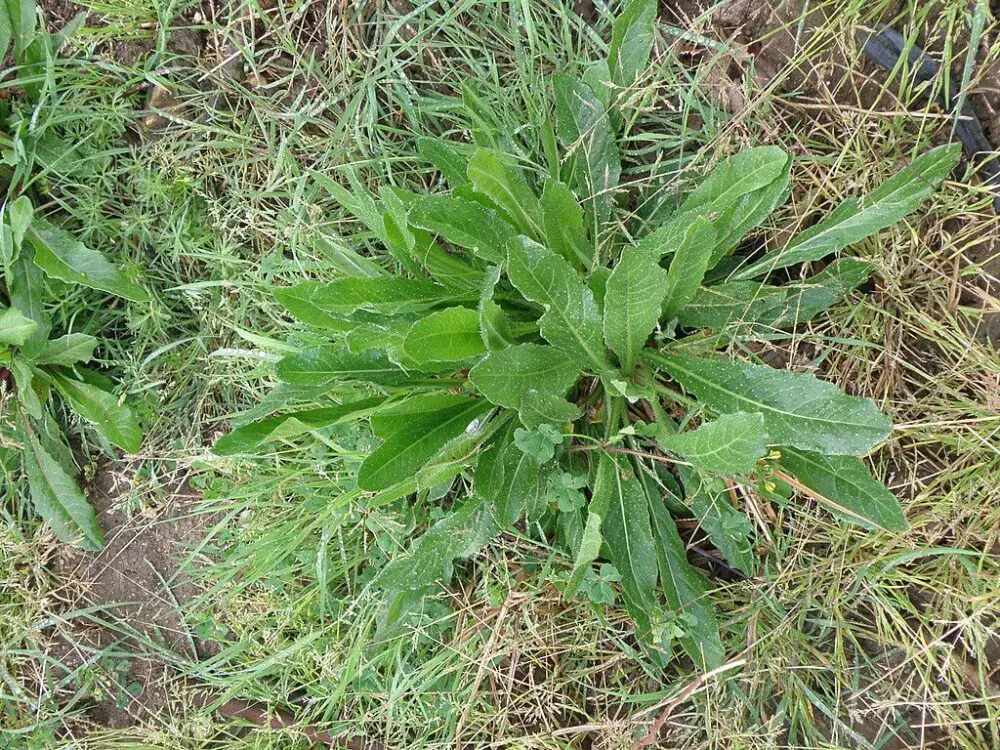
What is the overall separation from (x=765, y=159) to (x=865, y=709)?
3.97ft

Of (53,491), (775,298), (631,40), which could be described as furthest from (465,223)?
(53,491)

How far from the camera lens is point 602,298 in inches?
60.5

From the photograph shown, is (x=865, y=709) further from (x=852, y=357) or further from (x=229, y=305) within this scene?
(x=229, y=305)

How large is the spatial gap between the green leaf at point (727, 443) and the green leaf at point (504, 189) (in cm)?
55

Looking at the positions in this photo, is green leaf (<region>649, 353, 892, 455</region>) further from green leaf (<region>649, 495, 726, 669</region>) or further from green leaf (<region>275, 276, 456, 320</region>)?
green leaf (<region>275, 276, 456, 320</region>)

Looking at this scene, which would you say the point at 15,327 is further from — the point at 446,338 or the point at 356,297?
the point at 446,338

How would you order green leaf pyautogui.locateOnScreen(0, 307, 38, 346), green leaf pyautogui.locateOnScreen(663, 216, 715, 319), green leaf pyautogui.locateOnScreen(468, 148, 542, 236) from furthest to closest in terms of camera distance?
green leaf pyautogui.locateOnScreen(0, 307, 38, 346) < green leaf pyautogui.locateOnScreen(468, 148, 542, 236) < green leaf pyautogui.locateOnScreen(663, 216, 715, 319)

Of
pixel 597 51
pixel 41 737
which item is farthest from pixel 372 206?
pixel 41 737

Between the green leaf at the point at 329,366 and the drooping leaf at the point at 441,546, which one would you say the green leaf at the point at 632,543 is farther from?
the green leaf at the point at 329,366

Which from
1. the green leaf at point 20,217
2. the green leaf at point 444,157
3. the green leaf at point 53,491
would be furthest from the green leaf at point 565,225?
the green leaf at point 53,491

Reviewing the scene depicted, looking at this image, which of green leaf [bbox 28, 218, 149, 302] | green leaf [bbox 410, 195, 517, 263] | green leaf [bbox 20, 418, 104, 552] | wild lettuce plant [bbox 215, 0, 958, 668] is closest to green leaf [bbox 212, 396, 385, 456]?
wild lettuce plant [bbox 215, 0, 958, 668]

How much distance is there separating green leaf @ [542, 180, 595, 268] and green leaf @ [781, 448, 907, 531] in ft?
1.94

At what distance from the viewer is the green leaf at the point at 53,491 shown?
7.29 ft

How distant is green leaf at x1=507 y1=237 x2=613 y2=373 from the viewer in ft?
4.57
